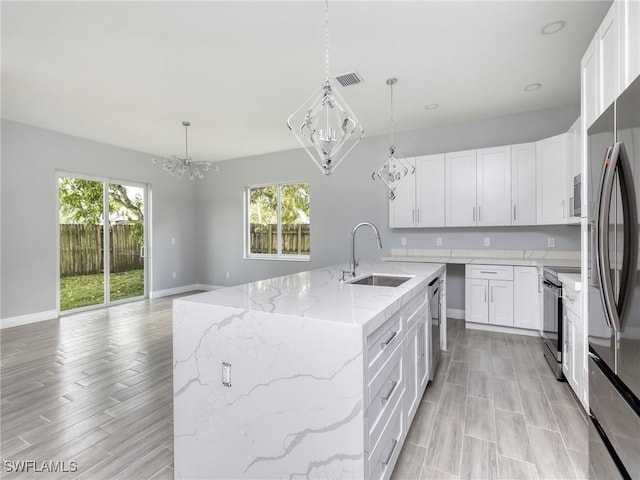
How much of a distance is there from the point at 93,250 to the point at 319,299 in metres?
5.38

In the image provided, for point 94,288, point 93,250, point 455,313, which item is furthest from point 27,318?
point 455,313

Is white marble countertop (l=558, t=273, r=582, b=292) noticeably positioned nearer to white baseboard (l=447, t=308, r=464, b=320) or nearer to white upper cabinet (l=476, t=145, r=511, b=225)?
white upper cabinet (l=476, t=145, r=511, b=225)

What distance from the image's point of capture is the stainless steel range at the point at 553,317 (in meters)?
2.76

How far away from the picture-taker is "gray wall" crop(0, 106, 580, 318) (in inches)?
174

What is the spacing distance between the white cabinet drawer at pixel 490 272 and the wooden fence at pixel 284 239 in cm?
292

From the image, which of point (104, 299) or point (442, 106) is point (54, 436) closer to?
point (104, 299)

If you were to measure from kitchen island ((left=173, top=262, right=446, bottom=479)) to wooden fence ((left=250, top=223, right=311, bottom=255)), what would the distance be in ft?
14.6

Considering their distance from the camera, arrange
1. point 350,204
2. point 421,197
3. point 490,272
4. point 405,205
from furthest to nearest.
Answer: point 350,204 → point 405,205 → point 421,197 → point 490,272

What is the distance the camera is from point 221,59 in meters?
2.99

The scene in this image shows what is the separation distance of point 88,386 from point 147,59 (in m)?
2.87

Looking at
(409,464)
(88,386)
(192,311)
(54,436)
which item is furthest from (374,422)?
(88,386)

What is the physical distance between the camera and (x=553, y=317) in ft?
9.41

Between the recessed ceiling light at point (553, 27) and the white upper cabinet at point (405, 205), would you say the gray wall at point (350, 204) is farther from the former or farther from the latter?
the recessed ceiling light at point (553, 27)

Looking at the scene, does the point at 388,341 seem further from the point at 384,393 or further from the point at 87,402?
the point at 87,402
